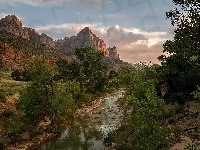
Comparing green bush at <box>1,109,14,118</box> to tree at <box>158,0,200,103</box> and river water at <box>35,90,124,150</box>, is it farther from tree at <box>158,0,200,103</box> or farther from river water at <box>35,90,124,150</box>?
tree at <box>158,0,200,103</box>

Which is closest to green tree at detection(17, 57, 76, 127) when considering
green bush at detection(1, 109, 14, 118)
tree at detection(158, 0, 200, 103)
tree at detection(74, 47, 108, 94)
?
green bush at detection(1, 109, 14, 118)

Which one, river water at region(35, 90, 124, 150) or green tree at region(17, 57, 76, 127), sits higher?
green tree at region(17, 57, 76, 127)

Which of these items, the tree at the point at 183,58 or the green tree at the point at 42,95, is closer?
the tree at the point at 183,58

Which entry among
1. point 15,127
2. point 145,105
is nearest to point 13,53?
point 15,127

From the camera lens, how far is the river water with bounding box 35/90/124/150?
3085 cm

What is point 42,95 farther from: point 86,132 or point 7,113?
point 86,132

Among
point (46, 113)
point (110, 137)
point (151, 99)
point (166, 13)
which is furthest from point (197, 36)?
point (46, 113)

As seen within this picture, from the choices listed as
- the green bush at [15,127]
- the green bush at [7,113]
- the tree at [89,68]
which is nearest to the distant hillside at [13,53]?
the tree at [89,68]

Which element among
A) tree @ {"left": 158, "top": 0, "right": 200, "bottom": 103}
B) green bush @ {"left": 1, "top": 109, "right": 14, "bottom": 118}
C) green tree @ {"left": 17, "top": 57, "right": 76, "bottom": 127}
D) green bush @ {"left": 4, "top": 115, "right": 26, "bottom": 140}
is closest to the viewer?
tree @ {"left": 158, "top": 0, "right": 200, "bottom": 103}

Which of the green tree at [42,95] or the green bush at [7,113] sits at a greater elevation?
the green tree at [42,95]

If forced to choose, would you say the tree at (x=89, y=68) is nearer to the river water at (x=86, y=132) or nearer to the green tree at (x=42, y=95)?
the river water at (x=86, y=132)

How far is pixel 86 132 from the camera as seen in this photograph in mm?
37219

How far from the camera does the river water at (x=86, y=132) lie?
30.8m

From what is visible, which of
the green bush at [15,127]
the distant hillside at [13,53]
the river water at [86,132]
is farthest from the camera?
the distant hillside at [13,53]
